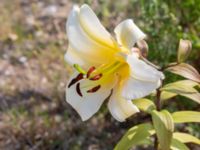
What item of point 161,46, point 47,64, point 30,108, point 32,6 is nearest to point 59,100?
point 30,108

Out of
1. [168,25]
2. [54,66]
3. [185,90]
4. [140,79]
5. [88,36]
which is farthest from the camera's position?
[54,66]

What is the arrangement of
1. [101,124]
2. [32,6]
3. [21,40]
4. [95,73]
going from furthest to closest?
[32,6] < [21,40] < [101,124] < [95,73]

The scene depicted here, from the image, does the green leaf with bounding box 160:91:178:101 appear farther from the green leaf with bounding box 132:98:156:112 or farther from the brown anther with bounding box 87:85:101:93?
the brown anther with bounding box 87:85:101:93

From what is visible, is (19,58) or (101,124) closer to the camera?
(101,124)

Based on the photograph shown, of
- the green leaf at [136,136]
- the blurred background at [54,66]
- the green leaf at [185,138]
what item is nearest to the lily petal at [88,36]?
the green leaf at [136,136]

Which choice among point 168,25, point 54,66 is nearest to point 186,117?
point 168,25

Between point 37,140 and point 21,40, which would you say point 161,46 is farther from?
point 21,40

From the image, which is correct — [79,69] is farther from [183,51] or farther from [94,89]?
[183,51]
